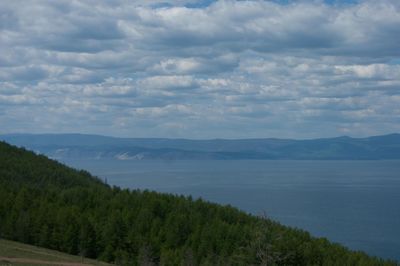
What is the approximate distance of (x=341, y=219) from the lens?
143125 mm

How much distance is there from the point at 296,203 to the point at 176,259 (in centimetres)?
11532

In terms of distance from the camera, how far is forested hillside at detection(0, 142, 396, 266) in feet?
227

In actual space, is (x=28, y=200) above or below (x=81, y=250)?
above

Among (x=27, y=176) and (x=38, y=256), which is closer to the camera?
(x=38, y=256)

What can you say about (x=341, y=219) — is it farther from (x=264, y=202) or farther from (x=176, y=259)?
(x=176, y=259)

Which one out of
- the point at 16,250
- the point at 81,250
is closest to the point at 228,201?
the point at 81,250

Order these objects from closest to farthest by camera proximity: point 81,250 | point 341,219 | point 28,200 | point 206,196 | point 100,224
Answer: point 81,250 < point 100,224 < point 28,200 < point 341,219 < point 206,196

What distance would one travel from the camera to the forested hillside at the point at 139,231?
6925cm

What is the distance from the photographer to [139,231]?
76.9 m

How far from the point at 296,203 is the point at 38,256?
136256 mm

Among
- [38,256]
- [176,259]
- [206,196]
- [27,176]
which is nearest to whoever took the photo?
[38,256]

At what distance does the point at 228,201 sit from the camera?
181 m

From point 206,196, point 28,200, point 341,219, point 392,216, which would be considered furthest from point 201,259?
point 206,196

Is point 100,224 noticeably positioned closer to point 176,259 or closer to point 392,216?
point 176,259
